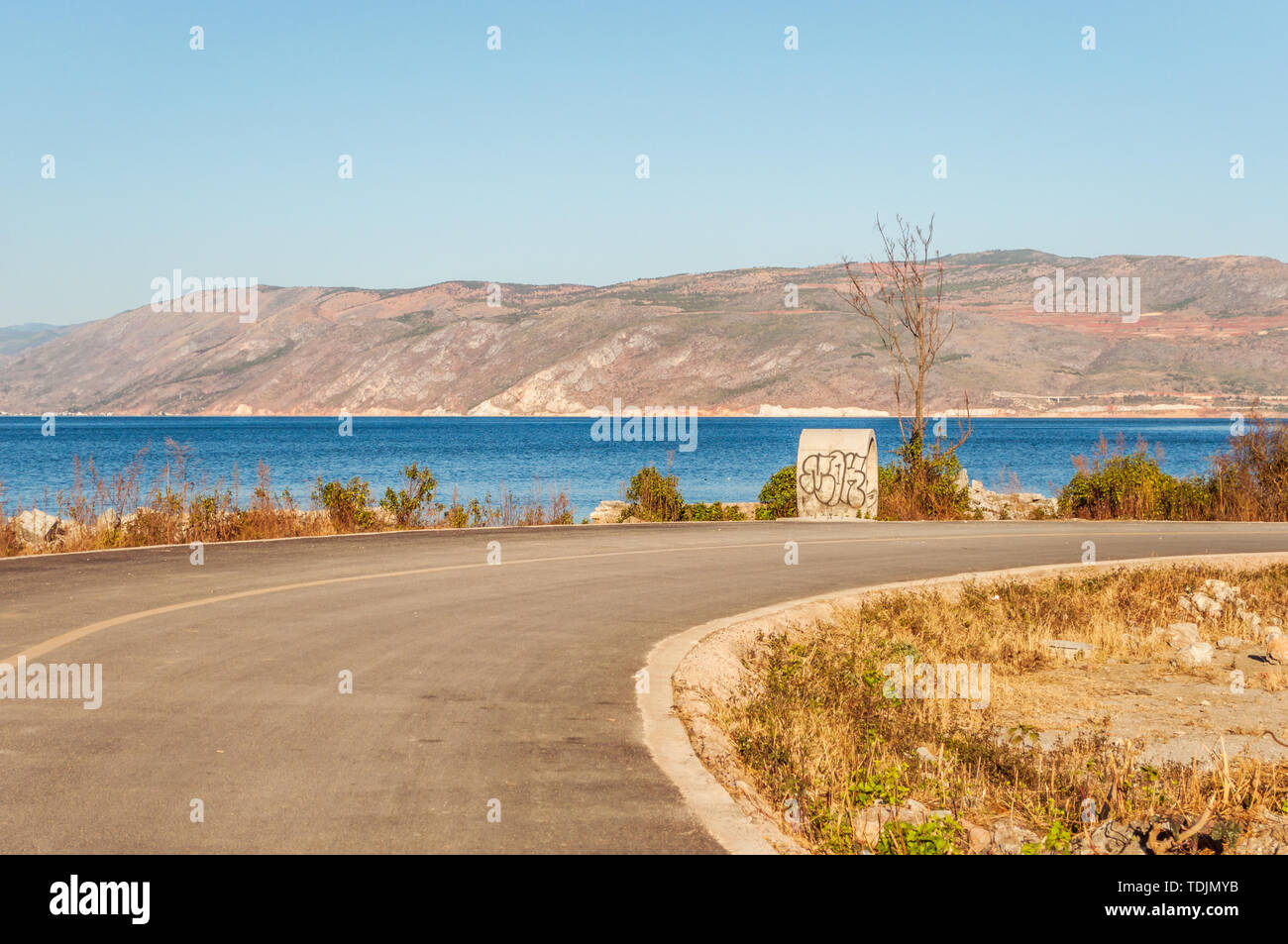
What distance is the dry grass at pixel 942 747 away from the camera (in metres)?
6.38

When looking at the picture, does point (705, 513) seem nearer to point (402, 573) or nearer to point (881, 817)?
point (402, 573)

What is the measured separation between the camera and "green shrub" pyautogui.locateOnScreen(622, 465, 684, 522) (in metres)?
24.3

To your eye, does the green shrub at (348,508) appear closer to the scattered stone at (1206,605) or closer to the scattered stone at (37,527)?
the scattered stone at (37,527)

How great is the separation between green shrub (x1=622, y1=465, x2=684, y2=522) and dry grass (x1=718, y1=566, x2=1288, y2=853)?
11619mm

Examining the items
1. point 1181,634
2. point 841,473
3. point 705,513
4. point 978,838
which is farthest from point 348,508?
point 978,838

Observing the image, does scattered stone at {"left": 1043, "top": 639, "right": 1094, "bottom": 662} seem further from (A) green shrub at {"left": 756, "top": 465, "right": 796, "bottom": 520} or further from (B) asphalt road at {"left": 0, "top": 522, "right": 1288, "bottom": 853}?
(A) green shrub at {"left": 756, "top": 465, "right": 796, "bottom": 520}

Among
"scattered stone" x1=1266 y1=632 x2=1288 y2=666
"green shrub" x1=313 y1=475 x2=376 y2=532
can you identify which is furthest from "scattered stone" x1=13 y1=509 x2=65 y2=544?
"scattered stone" x1=1266 y1=632 x2=1288 y2=666

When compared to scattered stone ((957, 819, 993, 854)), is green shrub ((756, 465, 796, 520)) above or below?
above

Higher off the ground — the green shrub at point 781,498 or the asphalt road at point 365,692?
the green shrub at point 781,498

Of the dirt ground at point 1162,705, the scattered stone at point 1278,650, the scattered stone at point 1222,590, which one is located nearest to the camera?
the dirt ground at point 1162,705

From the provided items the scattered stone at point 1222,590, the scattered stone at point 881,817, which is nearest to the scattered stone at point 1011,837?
the scattered stone at point 881,817

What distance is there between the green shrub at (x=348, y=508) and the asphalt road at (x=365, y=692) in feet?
12.2

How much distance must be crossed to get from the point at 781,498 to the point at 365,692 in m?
17.6

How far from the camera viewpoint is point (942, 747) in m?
7.64
